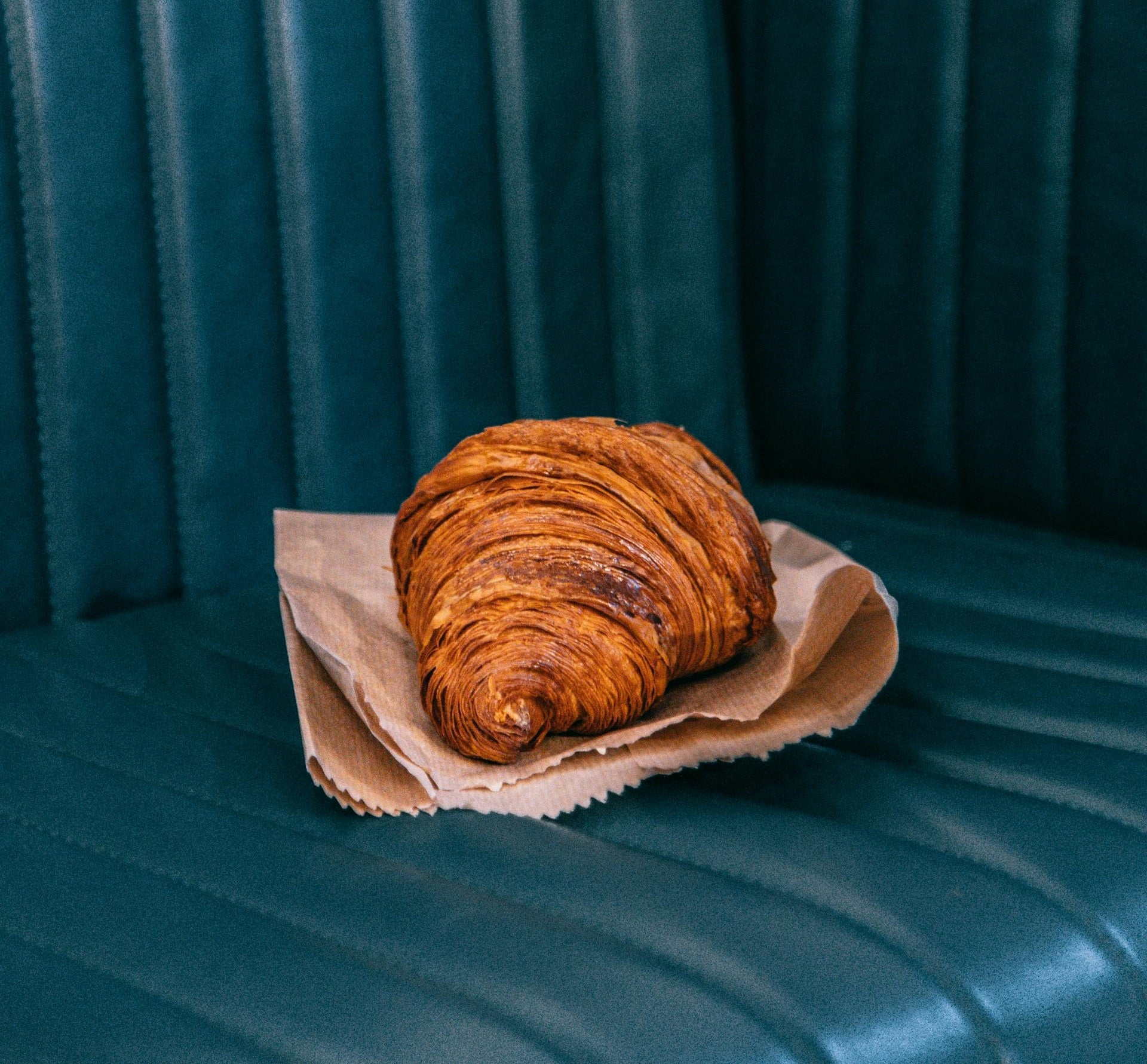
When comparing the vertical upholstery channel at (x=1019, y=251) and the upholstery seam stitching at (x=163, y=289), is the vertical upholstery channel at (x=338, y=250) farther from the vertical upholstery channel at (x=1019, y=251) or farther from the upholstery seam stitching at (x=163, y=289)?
the vertical upholstery channel at (x=1019, y=251)

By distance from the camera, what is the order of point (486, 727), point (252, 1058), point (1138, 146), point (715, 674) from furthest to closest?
point (1138, 146), point (715, 674), point (486, 727), point (252, 1058)

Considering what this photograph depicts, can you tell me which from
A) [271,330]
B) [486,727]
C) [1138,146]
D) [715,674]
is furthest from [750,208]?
[486,727]

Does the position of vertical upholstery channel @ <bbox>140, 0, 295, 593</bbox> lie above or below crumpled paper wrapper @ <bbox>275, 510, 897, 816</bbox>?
above

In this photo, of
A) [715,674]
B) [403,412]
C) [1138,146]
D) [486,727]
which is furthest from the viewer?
[403,412]

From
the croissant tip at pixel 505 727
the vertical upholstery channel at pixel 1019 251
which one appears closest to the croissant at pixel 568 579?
the croissant tip at pixel 505 727

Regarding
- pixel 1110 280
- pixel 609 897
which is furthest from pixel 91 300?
pixel 1110 280

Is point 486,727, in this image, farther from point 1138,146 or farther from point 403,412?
point 1138,146

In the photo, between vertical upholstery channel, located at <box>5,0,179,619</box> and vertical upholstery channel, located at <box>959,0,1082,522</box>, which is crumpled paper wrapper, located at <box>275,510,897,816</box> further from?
vertical upholstery channel, located at <box>959,0,1082,522</box>

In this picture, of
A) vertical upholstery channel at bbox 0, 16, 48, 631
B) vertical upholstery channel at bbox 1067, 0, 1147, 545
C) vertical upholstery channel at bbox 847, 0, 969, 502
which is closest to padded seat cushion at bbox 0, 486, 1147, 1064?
vertical upholstery channel at bbox 0, 16, 48, 631
